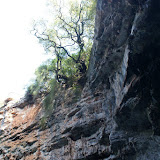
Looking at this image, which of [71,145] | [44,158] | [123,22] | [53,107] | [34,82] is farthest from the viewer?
[34,82]

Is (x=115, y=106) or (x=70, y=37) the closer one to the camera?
(x=115, y=106)

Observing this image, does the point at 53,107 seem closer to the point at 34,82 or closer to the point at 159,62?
the point at 34,82

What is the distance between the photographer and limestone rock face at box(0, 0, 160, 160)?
181 inches

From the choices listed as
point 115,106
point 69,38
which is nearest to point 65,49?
point 69,38

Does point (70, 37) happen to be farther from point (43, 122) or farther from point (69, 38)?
point (43, 122)

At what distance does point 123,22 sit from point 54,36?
8282mm

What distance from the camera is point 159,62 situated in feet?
14.7

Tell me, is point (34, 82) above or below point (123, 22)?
above

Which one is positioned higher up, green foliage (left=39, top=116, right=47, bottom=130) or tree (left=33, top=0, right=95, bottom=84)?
tree (left=33, top=0, right=95, bottom=84)

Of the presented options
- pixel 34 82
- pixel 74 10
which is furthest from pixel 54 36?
pixel 34 82

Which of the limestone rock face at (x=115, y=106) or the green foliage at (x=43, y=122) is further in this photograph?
the green foliage at (x=43, y=122)

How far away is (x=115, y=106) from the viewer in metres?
5.95

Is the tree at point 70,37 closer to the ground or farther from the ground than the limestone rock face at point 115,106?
farther from the ground

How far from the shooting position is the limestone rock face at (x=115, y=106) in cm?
460
